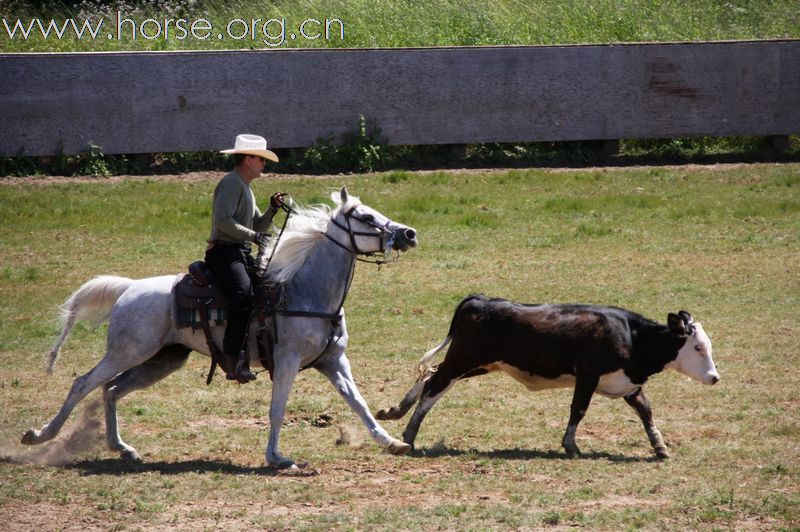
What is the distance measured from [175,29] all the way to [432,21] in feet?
19.1

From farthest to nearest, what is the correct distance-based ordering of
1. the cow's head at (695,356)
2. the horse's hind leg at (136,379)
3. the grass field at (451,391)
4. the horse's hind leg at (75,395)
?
the cow's head at (695,356), the horse's hind leg at (136,379), the horse's hind leg at (75,395), the grass field at (451,391)

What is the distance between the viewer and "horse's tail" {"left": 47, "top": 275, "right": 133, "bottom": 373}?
973cm

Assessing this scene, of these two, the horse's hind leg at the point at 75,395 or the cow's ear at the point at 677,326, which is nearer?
the horse's hind leg at the point at 75,395

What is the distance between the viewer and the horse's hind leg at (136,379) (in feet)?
31.0

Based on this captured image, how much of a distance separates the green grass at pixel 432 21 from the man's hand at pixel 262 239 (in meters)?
16.3

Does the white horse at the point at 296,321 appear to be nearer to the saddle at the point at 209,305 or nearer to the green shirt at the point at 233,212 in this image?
the saddle at the point at 209,305

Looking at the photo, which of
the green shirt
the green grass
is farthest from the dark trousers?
the green grass

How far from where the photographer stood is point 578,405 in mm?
9641

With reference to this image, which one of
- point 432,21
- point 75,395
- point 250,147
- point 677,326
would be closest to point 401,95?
point 432,21

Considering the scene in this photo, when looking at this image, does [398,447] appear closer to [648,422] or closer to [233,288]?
[233,288]

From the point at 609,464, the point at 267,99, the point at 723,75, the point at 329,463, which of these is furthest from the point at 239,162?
the point at 723,75

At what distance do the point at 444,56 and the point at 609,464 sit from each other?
15.3 m

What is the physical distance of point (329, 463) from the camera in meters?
9.27

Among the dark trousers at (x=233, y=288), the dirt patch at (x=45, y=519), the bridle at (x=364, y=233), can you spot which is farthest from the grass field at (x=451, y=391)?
the bridle at (x=364, y=233)
